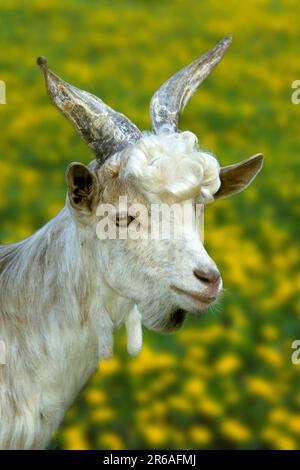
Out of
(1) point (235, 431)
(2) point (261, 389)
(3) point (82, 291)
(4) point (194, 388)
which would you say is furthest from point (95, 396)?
(3) point (82, 291)

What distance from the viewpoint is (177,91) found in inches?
173

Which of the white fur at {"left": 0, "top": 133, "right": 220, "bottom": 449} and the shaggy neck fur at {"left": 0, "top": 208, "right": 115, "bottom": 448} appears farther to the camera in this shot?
the shaggy neck fur at {"left": 0, "top": 208, "right": 115, "bottom": 448}

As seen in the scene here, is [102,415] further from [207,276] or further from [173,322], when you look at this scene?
[207,276]

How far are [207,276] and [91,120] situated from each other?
29.5 inches

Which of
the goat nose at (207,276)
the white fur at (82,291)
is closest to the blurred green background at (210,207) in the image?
the white fur at (82,291)

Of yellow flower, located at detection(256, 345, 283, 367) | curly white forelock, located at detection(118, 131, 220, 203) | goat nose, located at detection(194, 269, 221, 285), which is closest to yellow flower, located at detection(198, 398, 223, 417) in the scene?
yellow flower, located at detection(256, 345, 283, 367)

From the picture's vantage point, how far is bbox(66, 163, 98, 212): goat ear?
3.80 m

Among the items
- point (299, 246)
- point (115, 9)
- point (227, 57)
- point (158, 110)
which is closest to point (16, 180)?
point (299, 246)

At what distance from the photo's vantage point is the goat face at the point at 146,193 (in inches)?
147

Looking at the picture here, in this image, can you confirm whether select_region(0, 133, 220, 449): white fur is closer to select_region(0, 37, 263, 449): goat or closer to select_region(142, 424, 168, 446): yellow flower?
select_region(0, 37, 263, 449): goat

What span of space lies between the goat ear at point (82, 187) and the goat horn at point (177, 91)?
40 cm

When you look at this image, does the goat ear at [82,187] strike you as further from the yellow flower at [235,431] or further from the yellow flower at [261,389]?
the yellow flower at [261,389]

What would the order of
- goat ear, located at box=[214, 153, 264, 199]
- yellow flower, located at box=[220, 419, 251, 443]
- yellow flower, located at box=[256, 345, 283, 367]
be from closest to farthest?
goat ear, located at box=[214, 153, 264, 199] < yellow flower, located at box=[220, 419, 251, 443] < yellow flower, located at box=[256, 345, 283, 367]

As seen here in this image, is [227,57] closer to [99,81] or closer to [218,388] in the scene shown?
[99,81]
